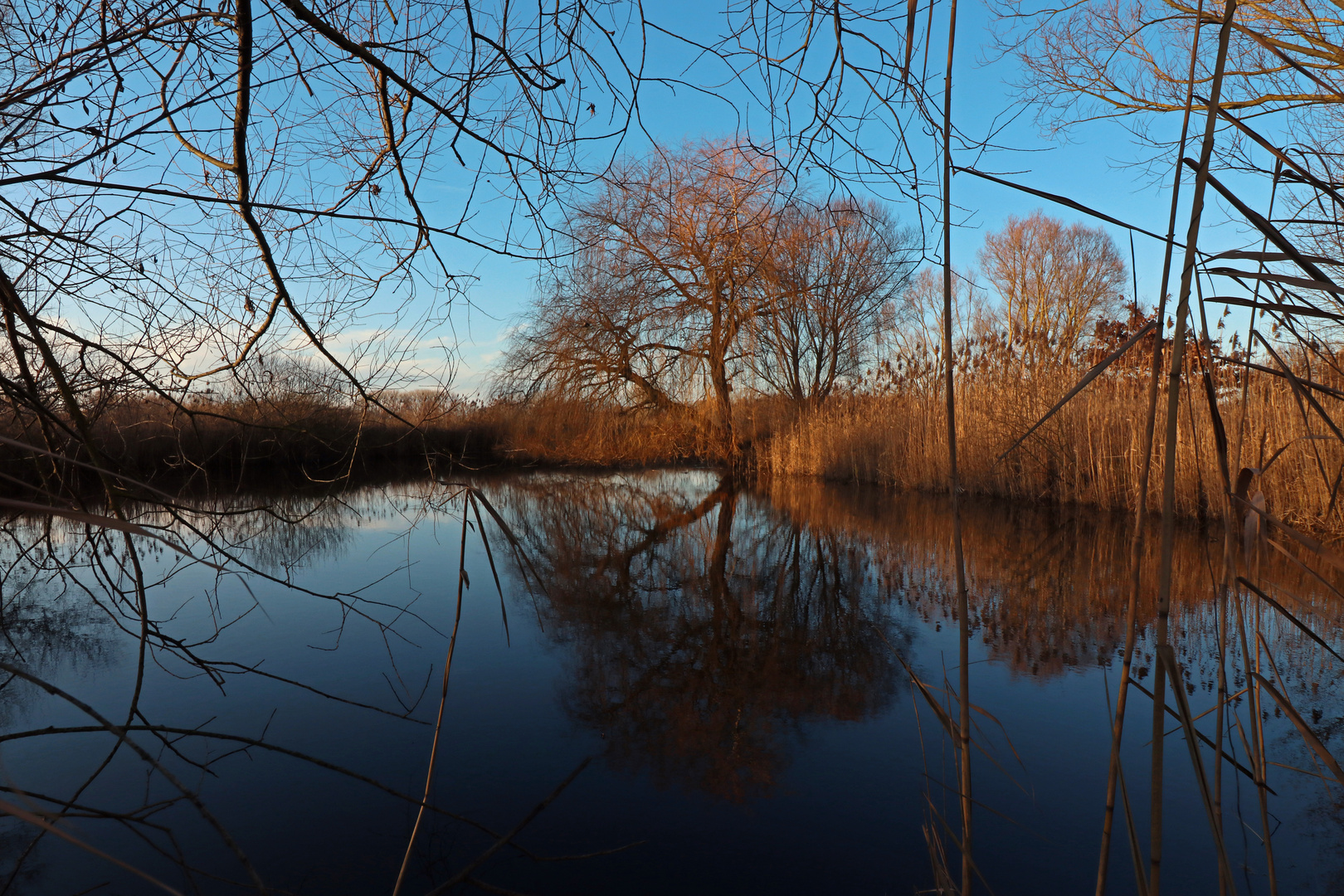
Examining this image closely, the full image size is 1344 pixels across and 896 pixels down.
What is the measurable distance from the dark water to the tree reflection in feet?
0.05

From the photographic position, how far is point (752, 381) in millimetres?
11930

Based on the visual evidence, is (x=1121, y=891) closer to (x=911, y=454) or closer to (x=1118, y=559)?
(x=1118, y=559)

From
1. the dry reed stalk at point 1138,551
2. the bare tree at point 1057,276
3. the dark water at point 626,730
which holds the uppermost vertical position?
the bare tree at point 1057,276

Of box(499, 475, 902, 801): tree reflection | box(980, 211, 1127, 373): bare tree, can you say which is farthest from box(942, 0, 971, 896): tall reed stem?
box(980, 211, 1127, 373): bare tree

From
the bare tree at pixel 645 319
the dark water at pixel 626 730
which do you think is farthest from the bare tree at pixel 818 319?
the dark water at pixel 626 730

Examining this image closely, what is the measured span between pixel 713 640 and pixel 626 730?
847 millimetres

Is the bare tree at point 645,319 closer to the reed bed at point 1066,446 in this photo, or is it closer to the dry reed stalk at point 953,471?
the reed bed at point 1066,446

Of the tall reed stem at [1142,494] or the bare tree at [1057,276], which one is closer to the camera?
the tall reed stem at [1142,494]

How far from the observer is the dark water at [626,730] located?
154 centimetres

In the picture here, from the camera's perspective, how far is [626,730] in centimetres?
219

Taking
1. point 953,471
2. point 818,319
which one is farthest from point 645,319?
point 953,471

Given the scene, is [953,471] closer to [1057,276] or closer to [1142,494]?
[1142,494]

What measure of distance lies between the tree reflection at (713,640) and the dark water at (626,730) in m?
0.02

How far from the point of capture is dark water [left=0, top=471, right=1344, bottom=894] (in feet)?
5.04
